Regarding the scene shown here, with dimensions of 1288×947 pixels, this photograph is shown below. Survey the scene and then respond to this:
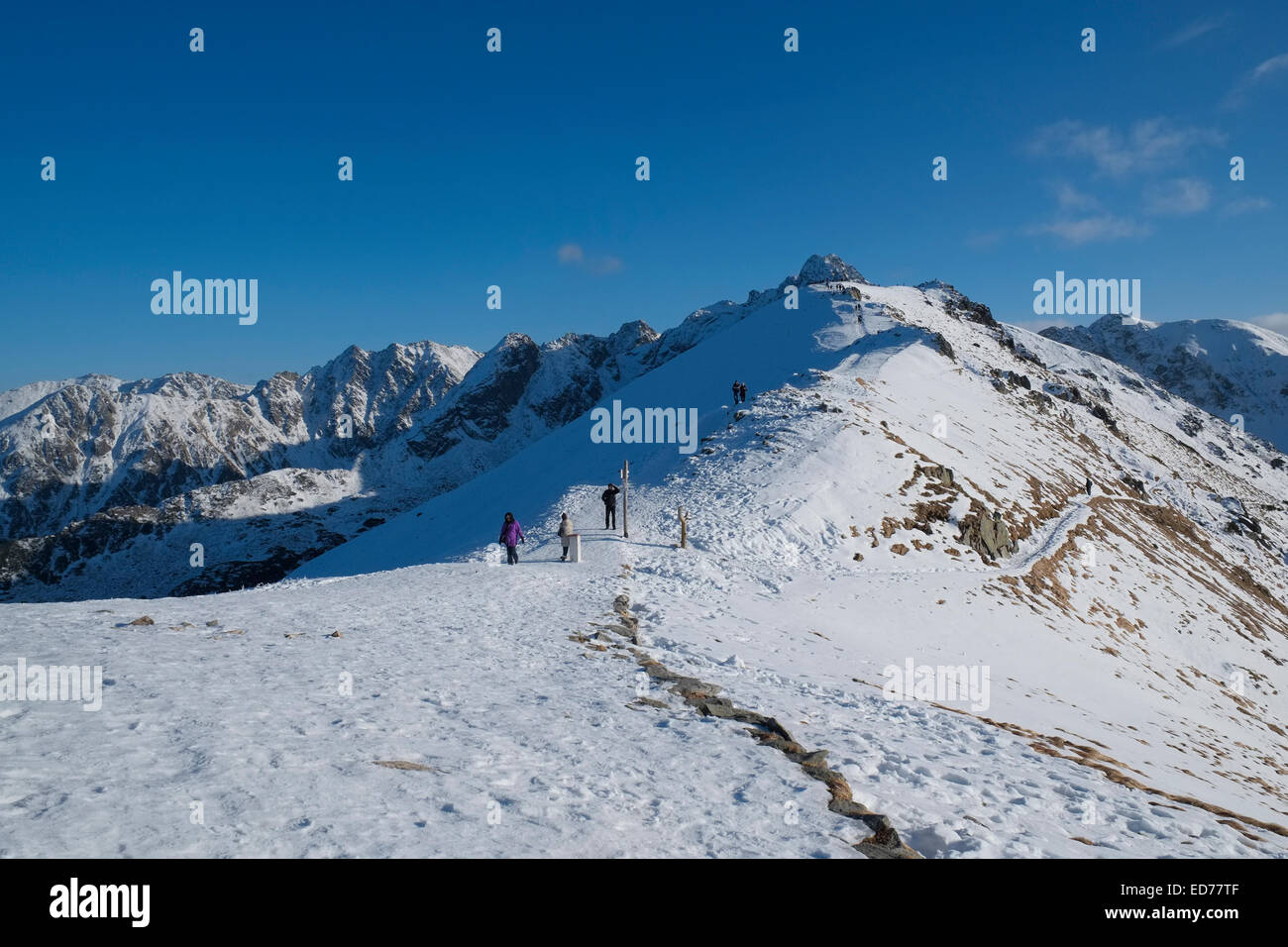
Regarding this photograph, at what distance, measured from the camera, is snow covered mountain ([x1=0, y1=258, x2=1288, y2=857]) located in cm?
677

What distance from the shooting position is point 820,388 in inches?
1849

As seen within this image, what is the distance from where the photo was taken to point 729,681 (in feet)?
43.4

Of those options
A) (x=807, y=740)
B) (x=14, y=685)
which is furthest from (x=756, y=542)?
(x=14, y=685)

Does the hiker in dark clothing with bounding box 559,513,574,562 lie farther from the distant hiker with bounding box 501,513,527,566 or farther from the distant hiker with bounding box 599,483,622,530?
the distant hiker with bounding box 599,483,622,530

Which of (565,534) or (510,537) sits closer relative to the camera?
(510,537)

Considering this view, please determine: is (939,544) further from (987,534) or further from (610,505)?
(610,505)

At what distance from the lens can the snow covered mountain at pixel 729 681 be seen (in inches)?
266

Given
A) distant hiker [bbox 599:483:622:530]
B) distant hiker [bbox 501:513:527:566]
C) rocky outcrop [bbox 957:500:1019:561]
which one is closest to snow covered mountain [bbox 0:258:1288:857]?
rocky outcrop [bbox 957:500:1019:561]

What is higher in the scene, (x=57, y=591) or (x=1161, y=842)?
(x=1161, y=842)

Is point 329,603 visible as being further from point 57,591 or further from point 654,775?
point 57,591

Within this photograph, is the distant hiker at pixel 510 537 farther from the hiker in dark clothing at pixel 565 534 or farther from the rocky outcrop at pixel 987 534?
the rocky outcrop at pixel 987 534

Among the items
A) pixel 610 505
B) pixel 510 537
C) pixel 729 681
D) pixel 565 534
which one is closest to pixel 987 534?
pixel 610 505

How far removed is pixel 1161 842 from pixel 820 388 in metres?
41.2

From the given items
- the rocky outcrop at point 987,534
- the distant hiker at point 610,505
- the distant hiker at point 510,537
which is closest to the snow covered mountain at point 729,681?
the rocky outcrop at point 987,534
